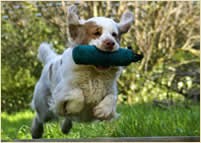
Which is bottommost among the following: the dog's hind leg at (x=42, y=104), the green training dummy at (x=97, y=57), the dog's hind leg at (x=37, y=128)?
the dog's hind leg at (x=37, y=128)

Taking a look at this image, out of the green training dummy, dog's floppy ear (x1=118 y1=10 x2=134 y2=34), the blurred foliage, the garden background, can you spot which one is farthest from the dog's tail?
the blurred foliage

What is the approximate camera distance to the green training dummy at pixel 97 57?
355 centimetres

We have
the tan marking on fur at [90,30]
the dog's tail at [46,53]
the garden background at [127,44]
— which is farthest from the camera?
the garden background at [127,44]

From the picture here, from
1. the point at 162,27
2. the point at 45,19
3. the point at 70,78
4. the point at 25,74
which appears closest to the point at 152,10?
the point at 162,27

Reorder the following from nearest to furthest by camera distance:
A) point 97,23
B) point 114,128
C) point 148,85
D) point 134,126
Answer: point 97,23 < point 134,126 < point 114,128 < point 148,85

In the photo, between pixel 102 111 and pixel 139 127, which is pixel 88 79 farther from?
pixel 139 127

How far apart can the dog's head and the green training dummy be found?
0.06 m

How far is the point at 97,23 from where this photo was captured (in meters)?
3.73

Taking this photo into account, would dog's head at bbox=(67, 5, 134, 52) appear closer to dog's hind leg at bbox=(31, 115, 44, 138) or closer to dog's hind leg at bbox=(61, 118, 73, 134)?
dog's hind leg at bbox=(61, 118, 73, 134)

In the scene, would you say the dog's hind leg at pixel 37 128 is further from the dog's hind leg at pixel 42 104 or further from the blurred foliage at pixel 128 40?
the blurred foliage at pixel 128 40

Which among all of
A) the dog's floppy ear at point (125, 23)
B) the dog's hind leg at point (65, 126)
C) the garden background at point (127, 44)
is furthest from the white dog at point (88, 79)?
the garden background at point (127, 44)

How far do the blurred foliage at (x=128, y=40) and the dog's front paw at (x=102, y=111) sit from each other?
12.0 ft

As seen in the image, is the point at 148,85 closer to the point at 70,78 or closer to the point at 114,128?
the point at 114,128

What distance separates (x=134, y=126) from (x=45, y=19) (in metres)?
5.23
